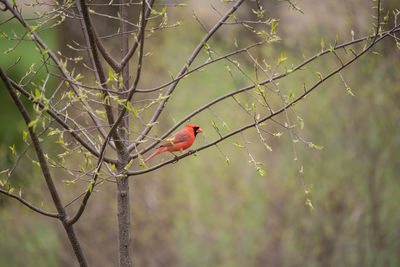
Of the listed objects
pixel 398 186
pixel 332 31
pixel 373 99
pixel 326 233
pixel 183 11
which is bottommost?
pixel 326 233

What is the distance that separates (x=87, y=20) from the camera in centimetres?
209

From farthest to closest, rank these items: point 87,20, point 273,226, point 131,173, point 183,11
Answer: point 183,11 → point 273,226 → point 131,173 → point 87,20

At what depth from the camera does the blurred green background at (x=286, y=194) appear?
19.1ft

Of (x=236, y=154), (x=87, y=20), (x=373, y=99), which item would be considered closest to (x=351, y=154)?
(x=373, y=99)

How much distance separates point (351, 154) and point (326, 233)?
1.08m

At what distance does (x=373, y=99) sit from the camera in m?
5.80

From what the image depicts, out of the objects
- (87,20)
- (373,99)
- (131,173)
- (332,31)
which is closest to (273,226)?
(373,99)

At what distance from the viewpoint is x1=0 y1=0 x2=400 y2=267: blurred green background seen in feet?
19.1

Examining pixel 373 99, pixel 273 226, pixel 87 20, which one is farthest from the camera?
pixel 273 226

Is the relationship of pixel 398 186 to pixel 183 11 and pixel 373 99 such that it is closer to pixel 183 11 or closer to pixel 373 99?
pixel 373 99

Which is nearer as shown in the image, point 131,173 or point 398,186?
point 131,173

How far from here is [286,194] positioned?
6.27m

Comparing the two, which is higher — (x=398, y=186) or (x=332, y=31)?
(x=332, y=31)

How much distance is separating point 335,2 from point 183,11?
2160 millimetres
